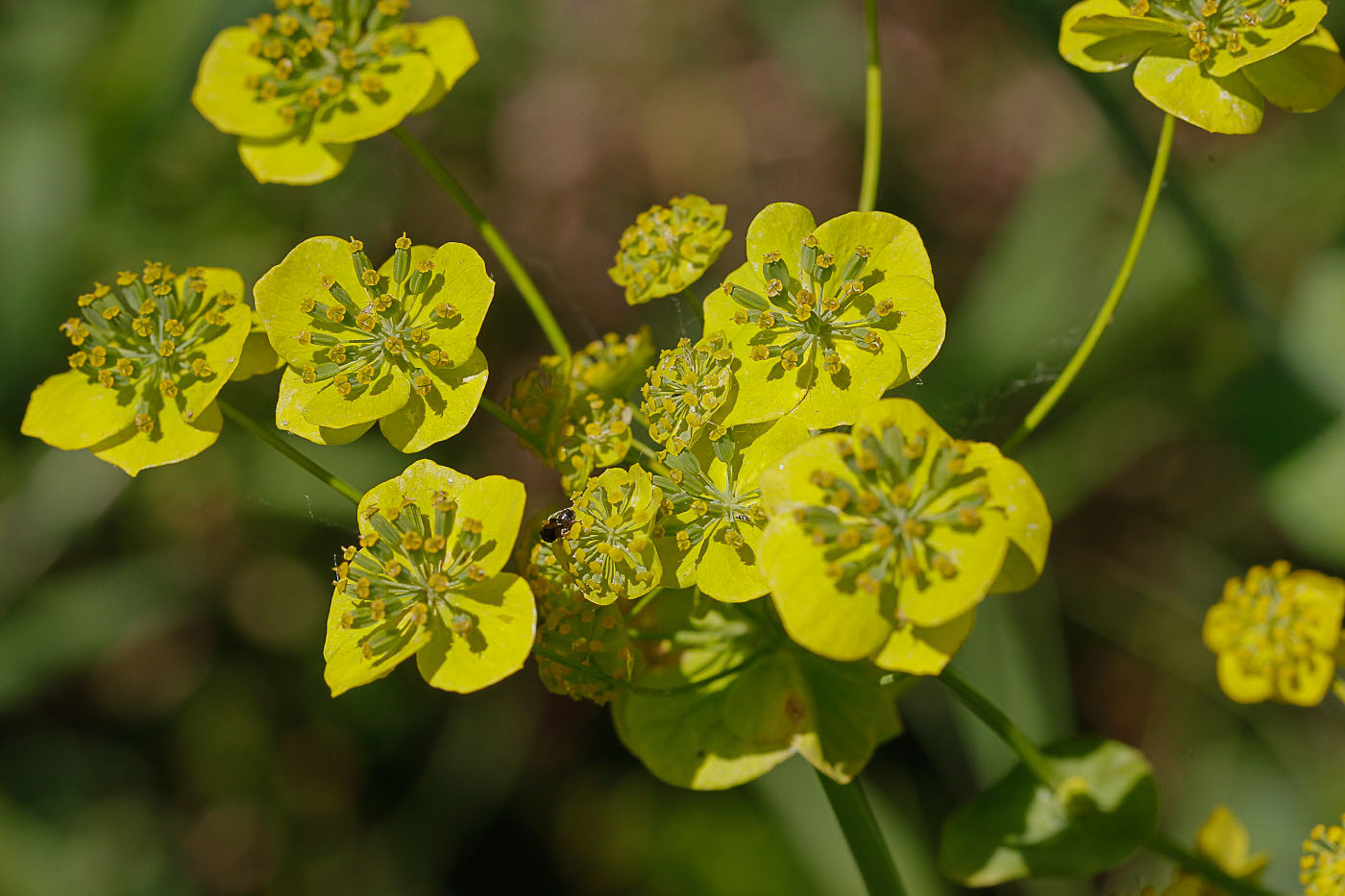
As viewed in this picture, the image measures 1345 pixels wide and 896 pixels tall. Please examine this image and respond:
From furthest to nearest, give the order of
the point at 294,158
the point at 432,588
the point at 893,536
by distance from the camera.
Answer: the point at 294,158 < the point at 432,588 < the point at 893,536

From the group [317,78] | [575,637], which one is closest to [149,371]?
[317,78]

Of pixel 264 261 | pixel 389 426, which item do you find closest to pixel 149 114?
pixel 264 261

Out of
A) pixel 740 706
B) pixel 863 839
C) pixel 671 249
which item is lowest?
pixel 863 839

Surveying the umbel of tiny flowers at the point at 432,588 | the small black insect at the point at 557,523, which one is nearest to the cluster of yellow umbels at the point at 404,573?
the umbel of tiny flowers at the point at 432,588

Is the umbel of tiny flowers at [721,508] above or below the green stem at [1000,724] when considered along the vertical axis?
above

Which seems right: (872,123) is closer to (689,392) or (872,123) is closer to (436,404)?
(689,392)

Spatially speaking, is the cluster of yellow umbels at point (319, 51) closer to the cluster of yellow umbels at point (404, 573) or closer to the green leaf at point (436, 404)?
the green leaf at point (436, 404)
